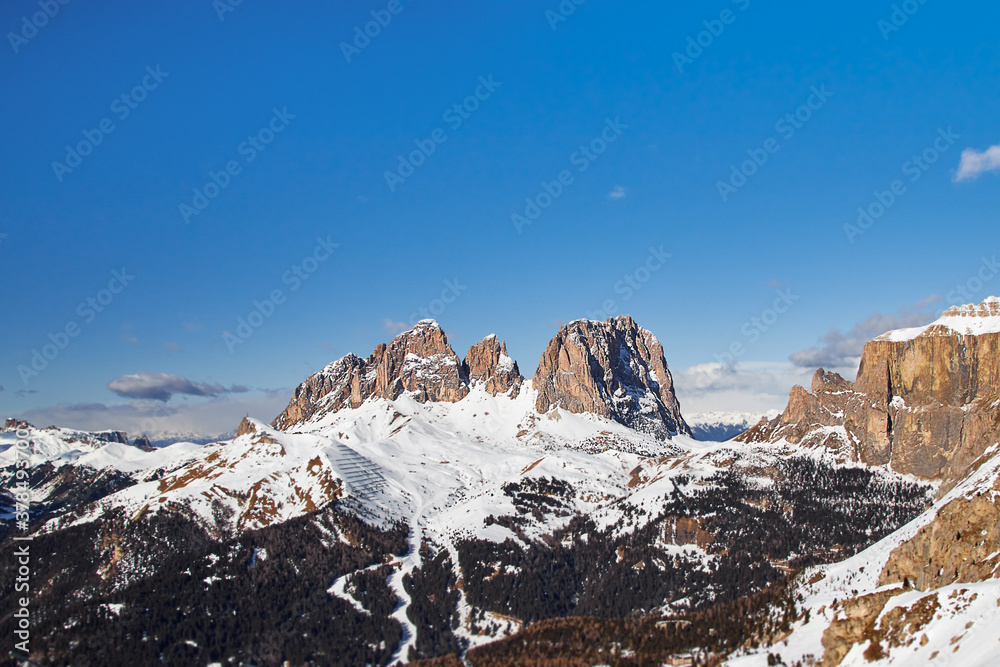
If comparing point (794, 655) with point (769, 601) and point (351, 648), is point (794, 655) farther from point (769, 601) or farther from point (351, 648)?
point (351, 648)

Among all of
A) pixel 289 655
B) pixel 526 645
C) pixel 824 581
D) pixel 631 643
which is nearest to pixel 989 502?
pixel 824 581

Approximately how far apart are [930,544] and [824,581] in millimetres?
34073

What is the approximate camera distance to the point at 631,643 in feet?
454

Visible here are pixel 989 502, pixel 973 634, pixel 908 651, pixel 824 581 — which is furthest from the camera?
pixel 824 581

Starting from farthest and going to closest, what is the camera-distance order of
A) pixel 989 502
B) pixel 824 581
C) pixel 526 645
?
pixel 526 645
pixel 824 581
pixel 989 502

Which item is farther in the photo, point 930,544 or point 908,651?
point 930,544

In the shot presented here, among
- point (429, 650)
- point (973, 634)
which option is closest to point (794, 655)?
point (973, 634)

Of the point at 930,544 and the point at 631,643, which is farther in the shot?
the point at 631,643

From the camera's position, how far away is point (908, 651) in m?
86.4

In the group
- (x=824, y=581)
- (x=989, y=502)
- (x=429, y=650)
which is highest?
(x=989, y=502)

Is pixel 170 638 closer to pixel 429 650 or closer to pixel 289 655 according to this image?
pixel 289 655

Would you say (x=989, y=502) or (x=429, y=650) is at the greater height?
(x=989, y=502)

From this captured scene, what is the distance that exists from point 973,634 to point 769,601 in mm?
65830

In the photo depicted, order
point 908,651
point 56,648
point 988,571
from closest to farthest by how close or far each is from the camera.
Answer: point 908,651, point 988,571, point 56,648
